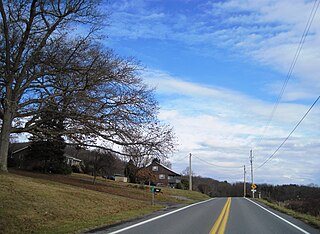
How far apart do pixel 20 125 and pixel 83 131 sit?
16.2 ft

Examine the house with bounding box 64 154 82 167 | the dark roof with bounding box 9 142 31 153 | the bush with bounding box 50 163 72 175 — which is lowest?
the bush with bounding box 50 163 72 175

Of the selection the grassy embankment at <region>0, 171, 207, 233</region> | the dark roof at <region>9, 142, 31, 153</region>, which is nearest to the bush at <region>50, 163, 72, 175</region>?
the dark roof at <region>9, 142, 31, 153</region>

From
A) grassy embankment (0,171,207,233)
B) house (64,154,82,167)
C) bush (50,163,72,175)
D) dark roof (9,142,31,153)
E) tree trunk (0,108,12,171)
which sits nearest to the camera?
grassy embankment (0,171,207,233)

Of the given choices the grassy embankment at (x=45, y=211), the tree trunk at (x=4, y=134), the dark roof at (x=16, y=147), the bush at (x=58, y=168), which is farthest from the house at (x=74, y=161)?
the grassy embankment at (x=45, y=211)

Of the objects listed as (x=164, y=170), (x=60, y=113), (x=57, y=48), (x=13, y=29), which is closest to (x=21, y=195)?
(x=60, y=113)

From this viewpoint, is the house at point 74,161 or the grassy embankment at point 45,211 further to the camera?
the house at point 74,161

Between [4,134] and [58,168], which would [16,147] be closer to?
[58,168]

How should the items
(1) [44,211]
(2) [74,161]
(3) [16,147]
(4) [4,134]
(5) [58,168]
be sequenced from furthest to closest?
(2) [74,161], (3) [16,147], (5) [58,168], (4) [4,134], (1) [44,211]

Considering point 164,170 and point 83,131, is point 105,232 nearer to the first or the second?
point 83,131

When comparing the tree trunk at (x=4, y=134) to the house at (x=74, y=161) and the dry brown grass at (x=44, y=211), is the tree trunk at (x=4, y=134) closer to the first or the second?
the dry brown grass at (x=44, y=211)

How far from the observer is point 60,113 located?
71.8 feet

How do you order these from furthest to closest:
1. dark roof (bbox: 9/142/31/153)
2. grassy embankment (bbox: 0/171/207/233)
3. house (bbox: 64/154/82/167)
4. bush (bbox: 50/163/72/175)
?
house (bbox: 64/154/82/167), dark roof (bbox: 9/142/31/153), bush (bbox: 50/163/72/175), grassy embankment (bbox: 0/171/207/233)

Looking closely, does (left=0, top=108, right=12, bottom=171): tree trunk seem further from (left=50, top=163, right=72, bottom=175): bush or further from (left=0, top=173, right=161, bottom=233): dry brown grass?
(left=50, top=163, right=72, bottom=175): bush

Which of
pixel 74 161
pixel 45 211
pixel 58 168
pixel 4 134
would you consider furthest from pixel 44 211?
pixel 74 161
